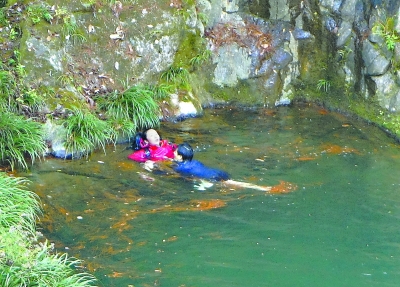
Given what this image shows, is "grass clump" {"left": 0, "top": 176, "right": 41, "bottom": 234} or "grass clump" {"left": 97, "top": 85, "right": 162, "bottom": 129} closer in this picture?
"grass clump" {"left": 0, "top": 176, "right": 41, "bottom": 234}

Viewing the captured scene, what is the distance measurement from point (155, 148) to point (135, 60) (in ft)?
8.46

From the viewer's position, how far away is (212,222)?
286 inches

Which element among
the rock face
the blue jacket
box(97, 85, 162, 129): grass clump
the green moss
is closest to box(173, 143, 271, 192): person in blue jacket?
the blue jacket

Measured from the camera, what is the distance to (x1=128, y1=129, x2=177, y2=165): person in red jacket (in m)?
9.27

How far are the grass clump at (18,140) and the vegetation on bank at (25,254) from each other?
5.50 ft

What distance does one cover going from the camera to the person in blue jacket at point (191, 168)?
28.3ft

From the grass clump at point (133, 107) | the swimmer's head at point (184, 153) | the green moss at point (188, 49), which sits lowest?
the swimmer's head at point (184, 153)

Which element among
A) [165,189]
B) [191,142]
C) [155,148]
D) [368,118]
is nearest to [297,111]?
[368,118]

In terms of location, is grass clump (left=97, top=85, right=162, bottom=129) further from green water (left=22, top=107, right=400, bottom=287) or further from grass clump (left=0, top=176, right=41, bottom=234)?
grass clump (left=0, top=176, right=41, bottom=234)

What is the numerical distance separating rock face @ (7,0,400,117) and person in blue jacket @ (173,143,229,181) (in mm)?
2294

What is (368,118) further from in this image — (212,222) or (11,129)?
(11,129)

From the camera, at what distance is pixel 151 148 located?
9414mm

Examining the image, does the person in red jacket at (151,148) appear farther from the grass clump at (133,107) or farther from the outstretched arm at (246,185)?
the outstretched arm at (246,185)

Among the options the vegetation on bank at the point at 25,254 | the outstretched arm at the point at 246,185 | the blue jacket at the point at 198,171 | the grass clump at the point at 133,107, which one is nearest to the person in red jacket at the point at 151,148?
the blue jacket at the point at 198,171
